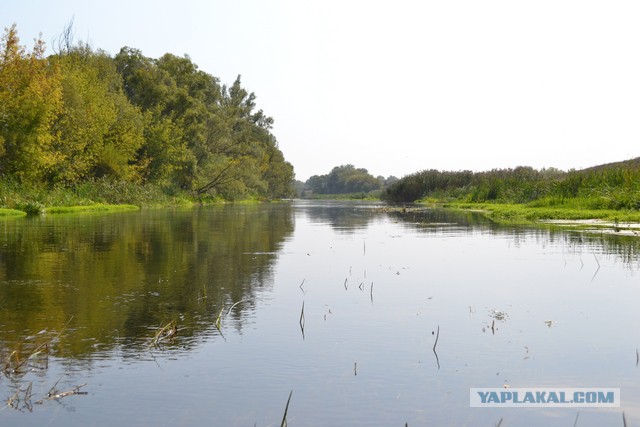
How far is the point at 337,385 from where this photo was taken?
7098mm

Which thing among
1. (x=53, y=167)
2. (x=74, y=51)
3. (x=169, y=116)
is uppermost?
(x=74, y=51)

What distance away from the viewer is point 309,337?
927cm

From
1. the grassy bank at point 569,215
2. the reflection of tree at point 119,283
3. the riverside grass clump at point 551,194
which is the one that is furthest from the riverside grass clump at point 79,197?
the riverside grass clump at point 551,194

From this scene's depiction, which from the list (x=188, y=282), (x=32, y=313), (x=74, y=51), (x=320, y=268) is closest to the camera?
(x=32, y=313)

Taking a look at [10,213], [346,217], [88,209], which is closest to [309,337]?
[10,213]

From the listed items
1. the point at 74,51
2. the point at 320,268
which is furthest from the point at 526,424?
the point at 74,51

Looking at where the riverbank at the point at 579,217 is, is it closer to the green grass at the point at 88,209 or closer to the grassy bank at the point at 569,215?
the grassy bank at the point at 569,215

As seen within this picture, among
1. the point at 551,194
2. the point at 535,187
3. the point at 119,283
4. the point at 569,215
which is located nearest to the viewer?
the point at 119,283

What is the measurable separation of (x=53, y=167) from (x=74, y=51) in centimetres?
2055

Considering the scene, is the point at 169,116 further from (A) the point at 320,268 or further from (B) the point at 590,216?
(A) the point at 320,268

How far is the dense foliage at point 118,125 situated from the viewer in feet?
156

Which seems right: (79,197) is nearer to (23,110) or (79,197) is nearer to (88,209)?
(88,209)

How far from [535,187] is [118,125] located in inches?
1586

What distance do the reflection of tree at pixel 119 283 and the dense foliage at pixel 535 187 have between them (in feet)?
78.2
